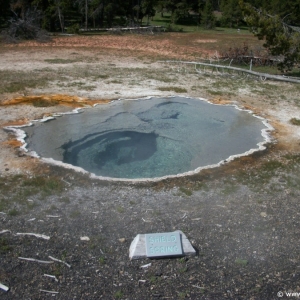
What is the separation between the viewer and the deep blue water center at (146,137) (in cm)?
820

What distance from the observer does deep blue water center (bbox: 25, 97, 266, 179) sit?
8.20 metres

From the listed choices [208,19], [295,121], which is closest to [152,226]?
[295,121]

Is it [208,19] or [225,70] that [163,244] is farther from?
[208,19]

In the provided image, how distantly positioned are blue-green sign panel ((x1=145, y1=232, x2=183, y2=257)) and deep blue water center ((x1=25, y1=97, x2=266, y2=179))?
229 centimetres

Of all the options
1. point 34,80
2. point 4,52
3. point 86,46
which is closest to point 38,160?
point 34,80

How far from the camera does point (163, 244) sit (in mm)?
5328

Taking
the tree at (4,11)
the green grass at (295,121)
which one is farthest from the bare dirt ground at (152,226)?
the tree at (4,11)

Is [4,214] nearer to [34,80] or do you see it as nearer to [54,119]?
[54,119]

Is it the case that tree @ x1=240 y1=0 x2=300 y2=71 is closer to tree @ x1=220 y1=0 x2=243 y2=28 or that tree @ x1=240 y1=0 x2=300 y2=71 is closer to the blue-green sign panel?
the blue-green sign panel

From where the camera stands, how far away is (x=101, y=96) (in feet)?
41.3

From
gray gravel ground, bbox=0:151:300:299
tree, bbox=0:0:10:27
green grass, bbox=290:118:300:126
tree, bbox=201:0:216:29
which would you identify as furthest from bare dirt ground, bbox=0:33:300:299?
tree, bbox=201:0:216:29

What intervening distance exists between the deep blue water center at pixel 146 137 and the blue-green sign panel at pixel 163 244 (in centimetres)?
229

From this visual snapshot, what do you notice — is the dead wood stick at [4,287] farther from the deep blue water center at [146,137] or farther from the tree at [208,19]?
the tree at [208,19]

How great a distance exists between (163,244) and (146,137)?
180 inches
